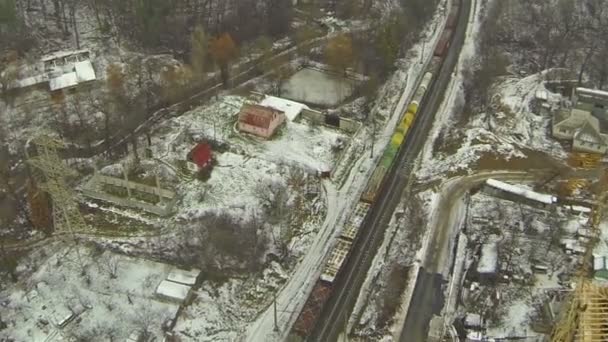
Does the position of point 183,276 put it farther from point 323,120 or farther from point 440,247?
point 323,120

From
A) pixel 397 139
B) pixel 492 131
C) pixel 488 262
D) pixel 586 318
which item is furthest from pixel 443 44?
pixel 586 318

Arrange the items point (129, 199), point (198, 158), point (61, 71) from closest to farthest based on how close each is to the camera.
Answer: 1. point (129, 199)
2. point (198, 158)
3. point (61, 71)

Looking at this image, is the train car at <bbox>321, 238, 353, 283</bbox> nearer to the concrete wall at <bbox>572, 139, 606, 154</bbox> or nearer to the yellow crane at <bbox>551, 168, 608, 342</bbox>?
the yellow crane at <bbox>551, 168, 608, 342</bbox>

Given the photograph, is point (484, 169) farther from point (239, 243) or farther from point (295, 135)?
point (239, 243)

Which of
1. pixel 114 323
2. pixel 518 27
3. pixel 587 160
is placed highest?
pixel 518 27

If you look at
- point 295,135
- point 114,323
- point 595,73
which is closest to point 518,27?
point 595,73

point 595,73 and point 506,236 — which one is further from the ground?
point 595,73
